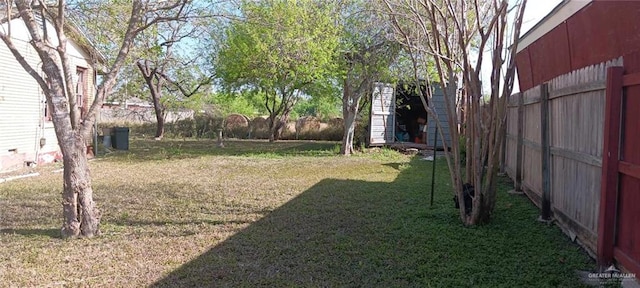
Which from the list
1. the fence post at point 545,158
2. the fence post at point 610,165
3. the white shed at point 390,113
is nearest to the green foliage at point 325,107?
the white shed at point 390,113

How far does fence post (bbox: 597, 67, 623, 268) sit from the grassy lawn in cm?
37

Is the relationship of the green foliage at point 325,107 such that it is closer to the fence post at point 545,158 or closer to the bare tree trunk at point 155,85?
the bare tree trunk at point 155,85

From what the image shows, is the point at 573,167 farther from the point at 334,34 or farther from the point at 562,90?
the point at 334,34

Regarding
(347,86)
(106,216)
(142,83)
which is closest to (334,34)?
(347,86)

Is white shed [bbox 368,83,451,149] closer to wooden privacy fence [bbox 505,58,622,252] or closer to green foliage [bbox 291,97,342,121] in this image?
green foliage [bbox 291,97,342,121]

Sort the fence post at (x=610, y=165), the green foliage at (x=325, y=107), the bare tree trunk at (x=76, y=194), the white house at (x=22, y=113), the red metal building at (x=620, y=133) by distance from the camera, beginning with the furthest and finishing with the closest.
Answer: the green foliage at (x=325, y=107)
the white house at (x=22, y=113)
the bare tree trunk at (x=76, y=194)
the fence post at (x=610, y=165)
the red metal building at (x=620, y=133)

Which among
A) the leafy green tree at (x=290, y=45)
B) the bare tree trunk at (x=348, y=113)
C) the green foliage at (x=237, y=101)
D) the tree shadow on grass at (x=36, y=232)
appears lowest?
the tree shadow on grass at (x=36, y=232)

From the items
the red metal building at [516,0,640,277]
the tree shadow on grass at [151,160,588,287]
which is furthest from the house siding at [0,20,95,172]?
the red metal building at [516,0,640,277]

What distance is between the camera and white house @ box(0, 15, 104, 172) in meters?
10.3

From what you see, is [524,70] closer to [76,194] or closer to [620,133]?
[620,133]

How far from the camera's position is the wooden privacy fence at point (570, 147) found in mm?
3992

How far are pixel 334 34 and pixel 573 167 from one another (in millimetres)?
10228

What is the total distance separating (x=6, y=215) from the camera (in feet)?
19.2

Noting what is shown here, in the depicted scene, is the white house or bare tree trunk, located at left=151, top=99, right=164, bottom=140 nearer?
the white house
